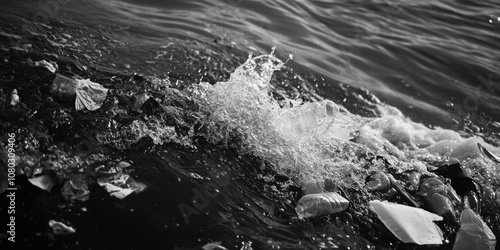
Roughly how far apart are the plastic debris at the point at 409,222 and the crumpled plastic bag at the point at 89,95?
1.81 m

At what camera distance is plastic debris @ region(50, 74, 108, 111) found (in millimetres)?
2677

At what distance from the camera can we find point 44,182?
2.06 metres

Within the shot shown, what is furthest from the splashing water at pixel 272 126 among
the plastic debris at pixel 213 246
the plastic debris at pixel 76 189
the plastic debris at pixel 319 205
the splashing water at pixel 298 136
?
the plastic debris at pixel 76 189

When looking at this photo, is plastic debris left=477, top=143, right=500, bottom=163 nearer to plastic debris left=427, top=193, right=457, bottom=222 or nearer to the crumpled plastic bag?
plastic debris left=427, top=193, right=457, bottom=222

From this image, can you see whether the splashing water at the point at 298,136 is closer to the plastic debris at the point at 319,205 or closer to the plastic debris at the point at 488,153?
the plastic debris at the point at 488,153

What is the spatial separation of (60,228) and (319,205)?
1.32 metres

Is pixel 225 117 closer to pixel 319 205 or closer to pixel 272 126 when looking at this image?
pixel 272 126

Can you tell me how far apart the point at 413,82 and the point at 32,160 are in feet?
14.6

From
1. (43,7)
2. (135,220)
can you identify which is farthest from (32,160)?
(43,7)

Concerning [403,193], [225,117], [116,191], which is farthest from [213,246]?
[403,193]

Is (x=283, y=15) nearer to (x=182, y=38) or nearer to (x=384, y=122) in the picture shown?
(x=182, y=38)

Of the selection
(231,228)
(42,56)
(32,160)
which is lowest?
(231,228)

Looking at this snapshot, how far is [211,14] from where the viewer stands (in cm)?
534

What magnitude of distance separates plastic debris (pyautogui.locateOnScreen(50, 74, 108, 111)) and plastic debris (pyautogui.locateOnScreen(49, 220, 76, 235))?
0.92 meters
